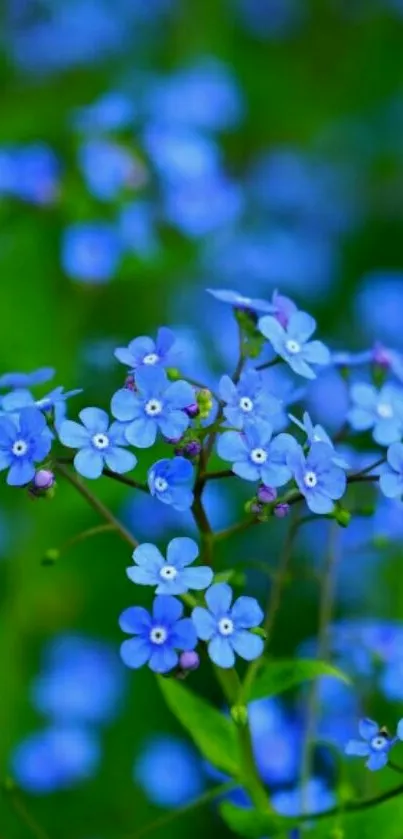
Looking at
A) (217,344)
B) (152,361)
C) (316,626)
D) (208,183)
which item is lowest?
(316,626)

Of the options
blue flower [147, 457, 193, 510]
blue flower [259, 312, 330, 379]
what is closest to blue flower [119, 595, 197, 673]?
blue flower [147, 457, 193, 510]

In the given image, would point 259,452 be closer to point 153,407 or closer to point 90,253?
point 153,407

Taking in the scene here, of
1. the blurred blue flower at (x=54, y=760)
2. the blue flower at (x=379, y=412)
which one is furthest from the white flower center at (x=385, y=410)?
the blurred blue flower at (x=54, y=760)

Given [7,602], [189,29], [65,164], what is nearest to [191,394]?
[7,602]

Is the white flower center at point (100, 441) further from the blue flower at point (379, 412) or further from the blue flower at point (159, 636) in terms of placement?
the blue flower at point (379, 412)

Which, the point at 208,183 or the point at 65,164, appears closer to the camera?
the point at 65,164

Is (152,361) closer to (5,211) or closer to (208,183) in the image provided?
(5,211)

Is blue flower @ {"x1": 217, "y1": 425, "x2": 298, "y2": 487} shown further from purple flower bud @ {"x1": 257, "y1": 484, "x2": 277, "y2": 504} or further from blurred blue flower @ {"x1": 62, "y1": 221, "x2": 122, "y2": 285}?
blurred blue flower @ {"x1": 62, "y1": 221, "x2": 122, "y2": 285}
